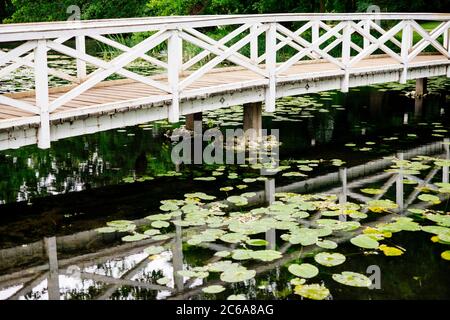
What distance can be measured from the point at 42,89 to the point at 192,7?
21.8 meters

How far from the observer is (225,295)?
5016 mm

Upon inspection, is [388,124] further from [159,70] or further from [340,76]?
[159,70]

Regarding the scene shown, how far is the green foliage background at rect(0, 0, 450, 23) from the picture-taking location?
2209cm

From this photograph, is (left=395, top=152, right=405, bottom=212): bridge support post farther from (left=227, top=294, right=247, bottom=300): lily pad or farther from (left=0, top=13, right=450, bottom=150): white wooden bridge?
(left=227, top=294, right=247, bottom=300): lily pad

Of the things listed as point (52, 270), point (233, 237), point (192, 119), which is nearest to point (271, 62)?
point (192, 119)

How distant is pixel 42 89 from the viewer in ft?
22.1

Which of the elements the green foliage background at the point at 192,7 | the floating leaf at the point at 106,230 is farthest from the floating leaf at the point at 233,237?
the green foliage background at the point at 192,7

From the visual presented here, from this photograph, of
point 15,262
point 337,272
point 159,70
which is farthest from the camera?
point 159,70

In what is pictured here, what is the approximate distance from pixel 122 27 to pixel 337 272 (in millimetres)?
3981

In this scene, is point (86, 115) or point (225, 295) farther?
point (86, 115)
